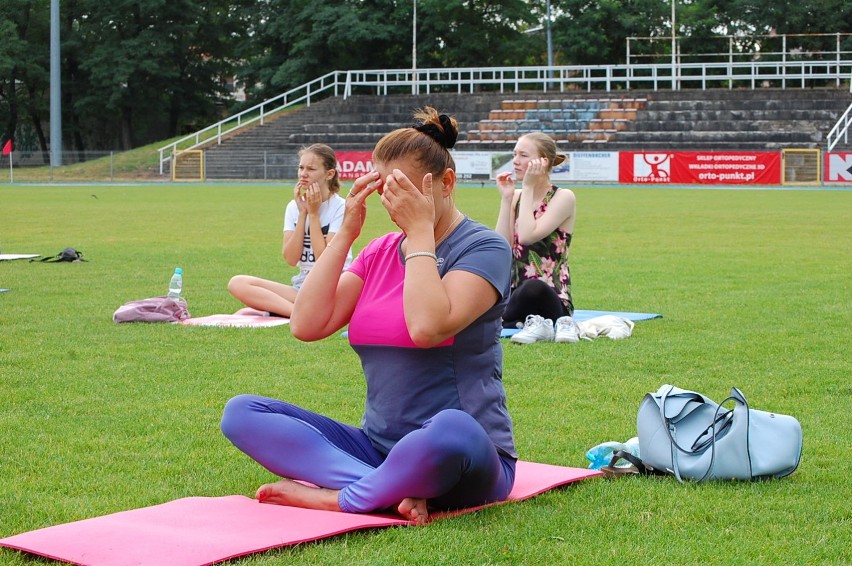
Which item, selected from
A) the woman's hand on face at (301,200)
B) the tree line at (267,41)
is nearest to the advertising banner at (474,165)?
the tree line at (267,41)

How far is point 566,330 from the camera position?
8164 millimetres

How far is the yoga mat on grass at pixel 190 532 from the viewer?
351cm

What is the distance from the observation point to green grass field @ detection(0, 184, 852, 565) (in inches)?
151

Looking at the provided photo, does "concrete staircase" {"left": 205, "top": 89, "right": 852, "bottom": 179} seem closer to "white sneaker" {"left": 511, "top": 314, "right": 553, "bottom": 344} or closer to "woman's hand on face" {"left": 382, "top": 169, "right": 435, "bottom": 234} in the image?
"white sneaker" {"left": 511, "top": 314, "right": 553, "bottom": 344}

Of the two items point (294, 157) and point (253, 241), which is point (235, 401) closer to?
point (253, 241)

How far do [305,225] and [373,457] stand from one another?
16.1ft

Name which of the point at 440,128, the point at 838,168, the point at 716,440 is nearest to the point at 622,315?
the point at 716,440

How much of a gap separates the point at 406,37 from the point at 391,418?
57.7 meters

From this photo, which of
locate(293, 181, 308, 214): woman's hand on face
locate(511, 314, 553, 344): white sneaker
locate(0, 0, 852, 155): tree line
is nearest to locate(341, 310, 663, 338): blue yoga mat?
locate(511, 314, 553, 344): white sneaker

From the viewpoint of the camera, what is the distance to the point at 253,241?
17688 millimetres

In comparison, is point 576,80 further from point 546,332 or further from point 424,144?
point 424,144

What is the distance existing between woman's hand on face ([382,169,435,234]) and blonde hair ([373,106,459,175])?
0.07 metres

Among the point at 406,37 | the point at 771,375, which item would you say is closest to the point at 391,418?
the point at 771,375

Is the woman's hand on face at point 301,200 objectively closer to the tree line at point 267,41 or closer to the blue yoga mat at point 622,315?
the blue yoga mat at point 622,315
